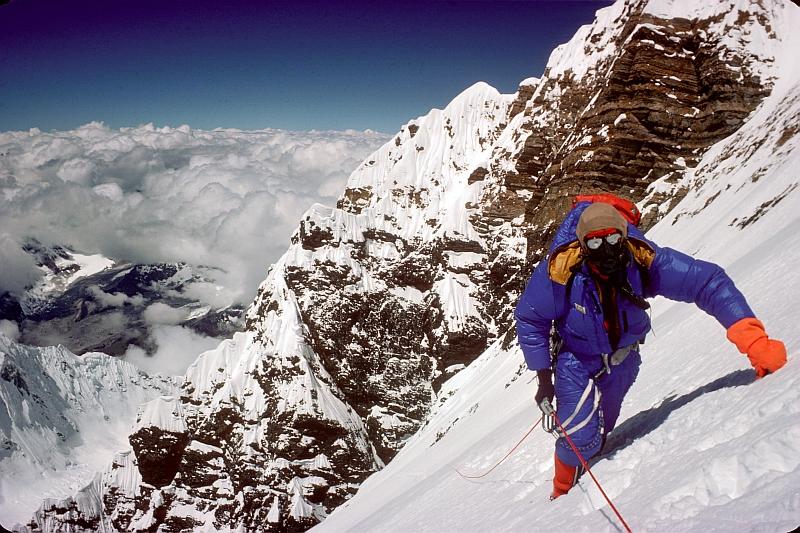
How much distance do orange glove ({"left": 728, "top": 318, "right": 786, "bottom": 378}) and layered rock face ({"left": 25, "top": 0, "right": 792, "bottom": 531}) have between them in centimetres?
6399

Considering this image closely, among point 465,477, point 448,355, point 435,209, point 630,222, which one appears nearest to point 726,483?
point 630,222

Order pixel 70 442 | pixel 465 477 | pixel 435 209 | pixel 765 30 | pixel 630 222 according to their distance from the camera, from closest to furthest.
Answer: pixel 630 222 → pixel 465 477 → pixel 765 30 → pixel 435 209 → pixel 70 442

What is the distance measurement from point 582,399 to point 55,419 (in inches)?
8536

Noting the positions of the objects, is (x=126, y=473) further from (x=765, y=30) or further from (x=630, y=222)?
(x=765, y=30)

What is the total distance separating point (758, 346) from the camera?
3.20 meters

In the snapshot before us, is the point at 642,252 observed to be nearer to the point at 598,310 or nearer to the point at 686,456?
the point at 598,310

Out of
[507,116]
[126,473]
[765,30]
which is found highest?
[507,116]

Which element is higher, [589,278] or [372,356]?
[372,356]

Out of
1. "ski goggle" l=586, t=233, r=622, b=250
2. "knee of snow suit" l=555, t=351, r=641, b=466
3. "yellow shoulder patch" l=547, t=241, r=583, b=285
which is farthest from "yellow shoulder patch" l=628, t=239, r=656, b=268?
"knee of snow suit" l=555, t=351, r=641, b=466

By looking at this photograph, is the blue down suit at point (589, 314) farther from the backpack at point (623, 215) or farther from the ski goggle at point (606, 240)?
the ski goggle at point (606, 240)

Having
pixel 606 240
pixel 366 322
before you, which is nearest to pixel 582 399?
pixel 606 240

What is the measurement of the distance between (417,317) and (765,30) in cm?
7684

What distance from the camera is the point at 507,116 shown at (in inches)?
3716

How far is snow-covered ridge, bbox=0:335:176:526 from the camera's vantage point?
137375mm
